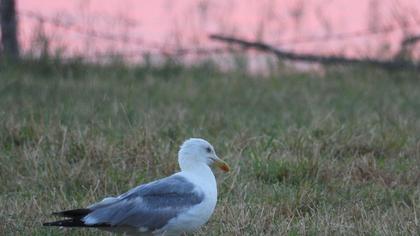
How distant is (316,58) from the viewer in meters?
12.7

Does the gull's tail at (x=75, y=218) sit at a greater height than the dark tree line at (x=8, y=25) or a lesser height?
greater

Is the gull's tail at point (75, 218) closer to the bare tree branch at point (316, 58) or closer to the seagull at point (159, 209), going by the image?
the seagull at point (159, 209)

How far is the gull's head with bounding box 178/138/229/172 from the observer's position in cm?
579

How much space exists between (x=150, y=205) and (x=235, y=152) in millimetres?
2152

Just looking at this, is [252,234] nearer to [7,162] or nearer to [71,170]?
[71,170]

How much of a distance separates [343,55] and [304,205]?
6.61 meters

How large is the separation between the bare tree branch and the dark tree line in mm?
2204

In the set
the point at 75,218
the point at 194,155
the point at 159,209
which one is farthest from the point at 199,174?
the point at 75,218

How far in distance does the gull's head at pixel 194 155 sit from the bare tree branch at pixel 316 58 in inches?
261

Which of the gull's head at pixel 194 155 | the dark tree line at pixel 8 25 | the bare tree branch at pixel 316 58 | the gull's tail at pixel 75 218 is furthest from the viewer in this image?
the bare tree branch at pixel 316 58

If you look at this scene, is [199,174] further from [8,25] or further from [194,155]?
[8,25]

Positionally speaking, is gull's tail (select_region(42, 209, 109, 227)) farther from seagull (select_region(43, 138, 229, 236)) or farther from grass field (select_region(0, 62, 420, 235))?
grass field (select_region(0, 62, 420, 235))

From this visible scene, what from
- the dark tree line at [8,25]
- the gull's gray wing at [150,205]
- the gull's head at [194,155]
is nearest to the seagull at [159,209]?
the gull's gray wing at [150,205]

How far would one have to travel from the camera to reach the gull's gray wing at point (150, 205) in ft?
17.9
